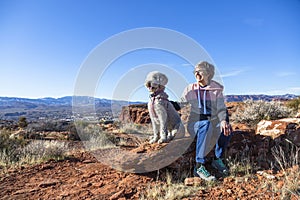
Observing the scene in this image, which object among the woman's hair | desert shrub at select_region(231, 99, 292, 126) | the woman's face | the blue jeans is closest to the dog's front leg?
the blue jeans

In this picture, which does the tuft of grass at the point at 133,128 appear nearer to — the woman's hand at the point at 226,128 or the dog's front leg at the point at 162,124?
the dog's front leg at the point at 162,124

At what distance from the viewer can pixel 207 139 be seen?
353 cm

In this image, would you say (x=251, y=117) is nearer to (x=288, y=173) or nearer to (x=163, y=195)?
(x=288, y=173)

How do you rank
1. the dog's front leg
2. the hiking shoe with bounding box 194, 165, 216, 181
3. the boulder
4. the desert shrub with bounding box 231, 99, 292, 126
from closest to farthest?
the hiking shoe with bounding box 194, 165, 216, 181, the dog's front leg, the boulder, the desert shrub with bounding box 231, 99, 292, 126

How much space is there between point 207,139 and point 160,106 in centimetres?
89

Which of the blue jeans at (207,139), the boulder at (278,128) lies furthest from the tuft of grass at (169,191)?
the boulder at (278,128)

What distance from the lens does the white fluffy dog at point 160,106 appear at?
3.80 m

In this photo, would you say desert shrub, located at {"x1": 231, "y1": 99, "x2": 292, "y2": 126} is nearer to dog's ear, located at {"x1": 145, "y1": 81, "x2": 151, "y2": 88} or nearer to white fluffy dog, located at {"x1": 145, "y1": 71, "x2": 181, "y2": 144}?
white fluffy dog, located at {"x1": 145, "y1": 71, "x2": 181, "y2": 144}

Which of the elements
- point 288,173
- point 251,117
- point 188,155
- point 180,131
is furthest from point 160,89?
point 251,117

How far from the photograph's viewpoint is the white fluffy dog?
12.5 ft

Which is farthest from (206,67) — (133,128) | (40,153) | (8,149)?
(133,128)

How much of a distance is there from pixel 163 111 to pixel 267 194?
5.99 ft

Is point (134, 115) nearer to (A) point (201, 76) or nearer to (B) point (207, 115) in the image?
(B) point (207, 115)

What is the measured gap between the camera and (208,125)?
11.5 ft
